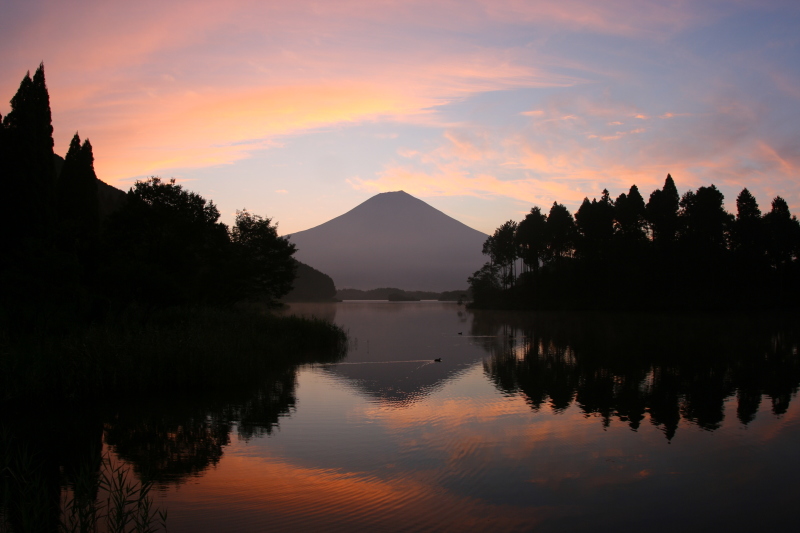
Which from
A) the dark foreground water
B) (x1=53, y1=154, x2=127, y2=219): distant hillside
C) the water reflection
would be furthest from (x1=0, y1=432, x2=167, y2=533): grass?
(x1=53, y1=154, x2=127, y2=219): distant hillside

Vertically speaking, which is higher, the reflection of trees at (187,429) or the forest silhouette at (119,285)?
the forest silhouette at (119,285)

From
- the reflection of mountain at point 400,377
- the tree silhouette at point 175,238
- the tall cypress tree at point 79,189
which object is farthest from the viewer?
the tall cypress tree at point 79,189

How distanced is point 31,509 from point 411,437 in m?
5.90

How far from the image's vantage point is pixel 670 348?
77.6ft

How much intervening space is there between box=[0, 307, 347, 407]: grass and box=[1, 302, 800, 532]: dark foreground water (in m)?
1.42

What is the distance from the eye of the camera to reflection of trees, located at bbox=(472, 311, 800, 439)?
39.7 feet

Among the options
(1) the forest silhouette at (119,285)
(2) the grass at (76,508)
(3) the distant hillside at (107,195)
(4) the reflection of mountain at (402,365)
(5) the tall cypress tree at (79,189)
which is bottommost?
(4) the reflection of mountain at (402,365)

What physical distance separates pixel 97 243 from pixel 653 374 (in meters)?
25.3

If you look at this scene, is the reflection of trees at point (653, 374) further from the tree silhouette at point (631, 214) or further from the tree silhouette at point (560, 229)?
the tree silhouette at point (560, 229)

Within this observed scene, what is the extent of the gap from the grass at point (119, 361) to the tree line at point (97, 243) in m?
2.33

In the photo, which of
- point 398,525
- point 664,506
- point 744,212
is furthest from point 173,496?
point 744,212

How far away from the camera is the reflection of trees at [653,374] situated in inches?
476

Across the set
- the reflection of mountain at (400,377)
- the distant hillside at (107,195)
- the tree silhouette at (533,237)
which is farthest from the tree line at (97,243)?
the tree silhouette at (533,237)

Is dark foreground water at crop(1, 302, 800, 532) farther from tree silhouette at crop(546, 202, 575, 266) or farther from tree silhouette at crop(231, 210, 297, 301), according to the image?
tree silhouette at crop(546, 202, 575, 266)
